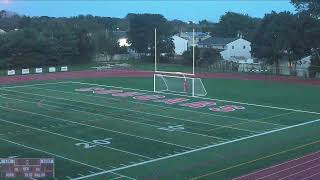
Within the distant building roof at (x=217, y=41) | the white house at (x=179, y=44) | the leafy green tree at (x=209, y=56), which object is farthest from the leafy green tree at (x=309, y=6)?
the white house at (x=179, y=44)

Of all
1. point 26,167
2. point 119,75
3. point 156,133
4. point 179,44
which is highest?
point 179,44

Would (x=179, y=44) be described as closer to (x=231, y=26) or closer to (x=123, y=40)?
(x=123, y=40)

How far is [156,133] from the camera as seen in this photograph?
73.9 feet

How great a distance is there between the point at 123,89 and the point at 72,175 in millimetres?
21855

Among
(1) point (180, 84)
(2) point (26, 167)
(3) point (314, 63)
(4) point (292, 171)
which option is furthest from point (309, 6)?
(2) point (26, 167)

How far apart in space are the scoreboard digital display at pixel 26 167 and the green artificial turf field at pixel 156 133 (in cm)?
110

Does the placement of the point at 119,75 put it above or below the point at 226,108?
above

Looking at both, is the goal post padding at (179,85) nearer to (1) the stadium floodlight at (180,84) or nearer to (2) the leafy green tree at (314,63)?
(1) the stadium floodlight at (180,84)

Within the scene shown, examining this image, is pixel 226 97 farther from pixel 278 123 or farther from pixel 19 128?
pixel 19 128

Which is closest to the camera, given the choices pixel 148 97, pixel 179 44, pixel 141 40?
pixel 148 97

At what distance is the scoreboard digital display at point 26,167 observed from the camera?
1480 cm

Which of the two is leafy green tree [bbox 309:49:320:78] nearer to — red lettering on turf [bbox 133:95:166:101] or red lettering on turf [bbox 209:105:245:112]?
red lettering on turf [bbox 133:95:166:101]

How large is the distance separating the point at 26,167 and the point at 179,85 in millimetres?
23683

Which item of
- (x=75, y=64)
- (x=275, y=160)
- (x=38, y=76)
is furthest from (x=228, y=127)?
(x=75, y=64)
